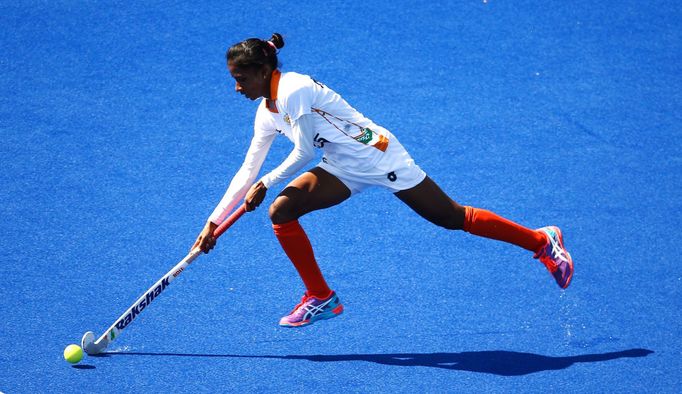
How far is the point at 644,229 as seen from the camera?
5828 mm

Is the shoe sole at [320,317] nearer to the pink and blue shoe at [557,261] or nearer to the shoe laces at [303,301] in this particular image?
the shoe laces at [303,301]

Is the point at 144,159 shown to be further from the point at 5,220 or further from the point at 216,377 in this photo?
the point at 216,377

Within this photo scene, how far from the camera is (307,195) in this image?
4695 millimetres

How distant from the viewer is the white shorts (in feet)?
15.4

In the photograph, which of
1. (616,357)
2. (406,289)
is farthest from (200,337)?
(616,357)

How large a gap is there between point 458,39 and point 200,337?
3.93 meters

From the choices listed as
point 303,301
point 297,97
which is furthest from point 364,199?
point 297,97

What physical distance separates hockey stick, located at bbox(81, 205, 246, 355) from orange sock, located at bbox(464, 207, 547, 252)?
119 centimetres

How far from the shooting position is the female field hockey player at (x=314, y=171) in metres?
4.46

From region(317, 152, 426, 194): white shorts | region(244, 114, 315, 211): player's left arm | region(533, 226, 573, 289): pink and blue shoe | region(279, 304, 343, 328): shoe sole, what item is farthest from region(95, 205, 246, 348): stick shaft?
region(533, 226, 573, 289): pink and blue shoe

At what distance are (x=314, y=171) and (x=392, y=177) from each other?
410 mm

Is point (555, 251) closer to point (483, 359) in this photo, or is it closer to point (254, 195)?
point (483, 359)

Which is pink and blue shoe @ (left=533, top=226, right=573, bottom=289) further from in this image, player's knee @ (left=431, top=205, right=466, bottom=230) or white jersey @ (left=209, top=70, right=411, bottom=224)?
white jersey @ (left=209, top=70, right=411, bottom=224)

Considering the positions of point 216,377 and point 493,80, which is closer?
point 216,377
